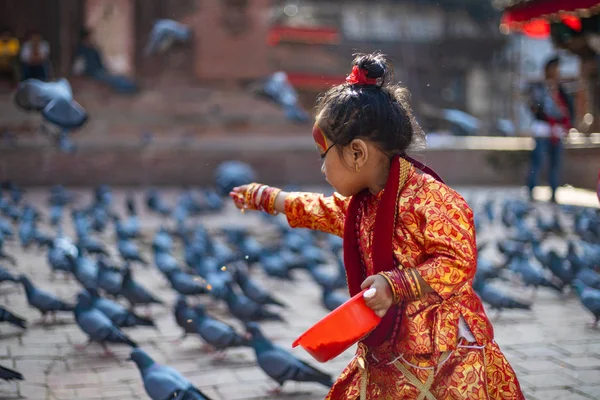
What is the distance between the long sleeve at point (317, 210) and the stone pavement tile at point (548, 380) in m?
1.79

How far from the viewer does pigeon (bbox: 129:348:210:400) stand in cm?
315

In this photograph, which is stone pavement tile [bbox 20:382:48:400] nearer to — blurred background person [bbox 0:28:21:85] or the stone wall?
the stone wall

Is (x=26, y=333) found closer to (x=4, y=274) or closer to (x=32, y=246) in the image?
(x=4, y=274)

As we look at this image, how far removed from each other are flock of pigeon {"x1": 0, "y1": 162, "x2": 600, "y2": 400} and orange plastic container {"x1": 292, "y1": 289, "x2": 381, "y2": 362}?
3.94 ft

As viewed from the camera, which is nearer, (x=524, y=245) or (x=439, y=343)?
(x=439, y=343)

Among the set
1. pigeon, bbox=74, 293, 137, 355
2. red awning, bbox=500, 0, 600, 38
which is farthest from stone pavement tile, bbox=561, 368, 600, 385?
red awning, bbox=500, 0, 600, 38

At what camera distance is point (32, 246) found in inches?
307

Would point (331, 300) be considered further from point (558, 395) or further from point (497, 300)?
point (558, 395)

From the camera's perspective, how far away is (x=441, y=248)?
209 cm

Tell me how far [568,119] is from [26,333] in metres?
8.53

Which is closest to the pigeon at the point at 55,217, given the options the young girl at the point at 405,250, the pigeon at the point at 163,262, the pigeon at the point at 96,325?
the pigeon at the point at 163,262

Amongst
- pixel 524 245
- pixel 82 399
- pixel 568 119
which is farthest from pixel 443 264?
pixel 568 119

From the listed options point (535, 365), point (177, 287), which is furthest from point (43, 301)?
point (535, 365)

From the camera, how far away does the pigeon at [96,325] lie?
4160mm
